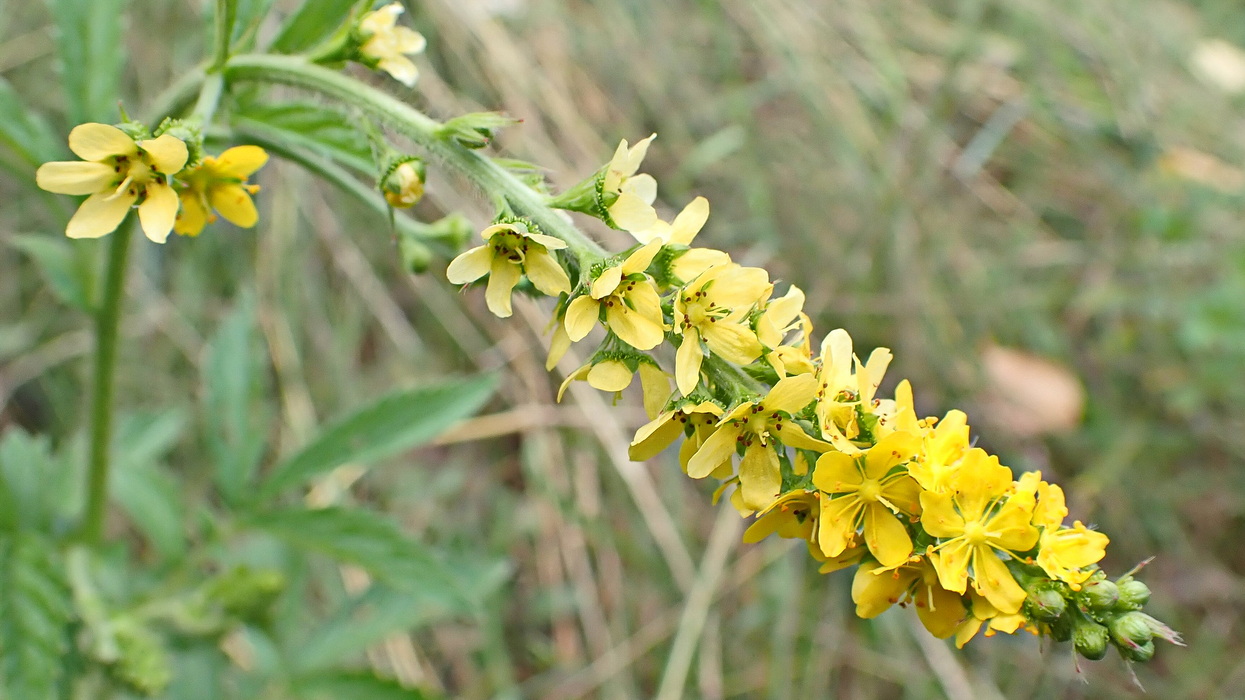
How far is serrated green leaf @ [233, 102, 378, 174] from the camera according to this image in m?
1.72

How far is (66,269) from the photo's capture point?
2090mm

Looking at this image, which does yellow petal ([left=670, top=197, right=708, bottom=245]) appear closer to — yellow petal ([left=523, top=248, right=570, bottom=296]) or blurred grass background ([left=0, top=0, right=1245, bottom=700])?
yellow petal ([left=523, top=248, right=570, bottom=296])

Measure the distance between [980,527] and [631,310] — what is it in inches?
23.0

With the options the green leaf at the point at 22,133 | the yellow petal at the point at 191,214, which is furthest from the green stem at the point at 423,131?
the green leaf at the point at 22,133

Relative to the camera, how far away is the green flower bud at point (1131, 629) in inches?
50.9

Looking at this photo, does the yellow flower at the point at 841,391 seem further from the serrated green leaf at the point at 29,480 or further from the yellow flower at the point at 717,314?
the serrated green leaf at the point at 29,480

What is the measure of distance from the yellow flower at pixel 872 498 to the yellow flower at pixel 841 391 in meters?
0.04

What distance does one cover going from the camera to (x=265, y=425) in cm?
376

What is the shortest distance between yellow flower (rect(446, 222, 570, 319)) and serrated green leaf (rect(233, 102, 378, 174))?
0.41m

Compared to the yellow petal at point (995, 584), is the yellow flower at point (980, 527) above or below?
above

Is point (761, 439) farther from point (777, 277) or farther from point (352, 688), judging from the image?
point (777, 277)

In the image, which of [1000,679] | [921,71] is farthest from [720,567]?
[921,71]

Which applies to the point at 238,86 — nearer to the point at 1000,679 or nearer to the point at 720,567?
the point at 720,567

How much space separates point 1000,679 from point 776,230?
211 centimetres
